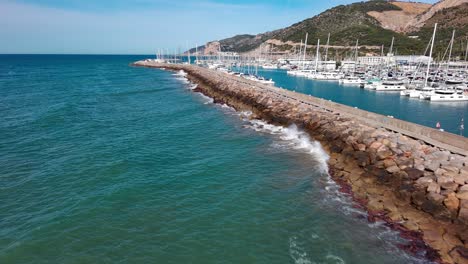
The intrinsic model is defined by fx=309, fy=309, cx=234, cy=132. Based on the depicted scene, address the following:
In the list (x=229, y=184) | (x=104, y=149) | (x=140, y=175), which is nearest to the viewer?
(x=229, y=184)

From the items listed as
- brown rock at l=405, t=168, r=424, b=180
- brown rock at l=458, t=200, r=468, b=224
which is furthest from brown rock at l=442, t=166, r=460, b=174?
brown rock at l=458, t=200, r=468, b=224

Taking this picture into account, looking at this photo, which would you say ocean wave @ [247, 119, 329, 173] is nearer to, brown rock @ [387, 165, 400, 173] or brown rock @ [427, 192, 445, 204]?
brown rock @ [387, 165, 400, 173]

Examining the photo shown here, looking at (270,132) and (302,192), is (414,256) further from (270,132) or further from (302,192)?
(270,132)

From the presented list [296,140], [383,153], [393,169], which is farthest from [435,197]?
[296,140]

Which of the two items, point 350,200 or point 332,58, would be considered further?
point 332,58

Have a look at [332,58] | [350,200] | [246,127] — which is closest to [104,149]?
[246,127]

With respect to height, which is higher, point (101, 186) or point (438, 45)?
point (438, 45)
